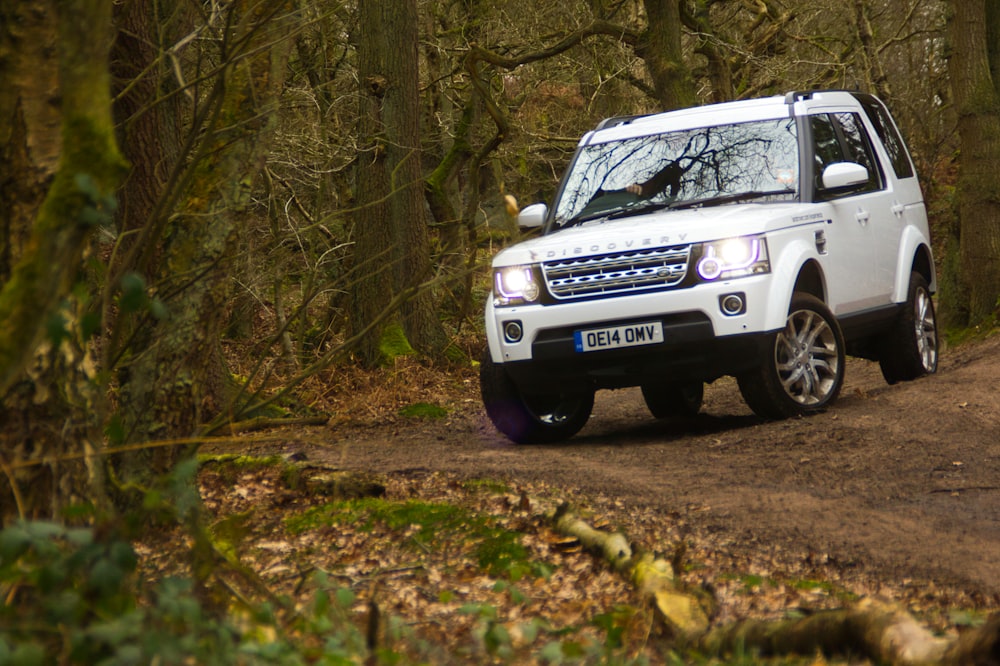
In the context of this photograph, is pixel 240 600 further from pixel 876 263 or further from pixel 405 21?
pixel 405 21

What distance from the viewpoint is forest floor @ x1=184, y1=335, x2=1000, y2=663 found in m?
4.47

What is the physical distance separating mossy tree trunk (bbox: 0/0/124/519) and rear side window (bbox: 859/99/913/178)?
787 cm

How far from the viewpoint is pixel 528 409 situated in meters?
8.52

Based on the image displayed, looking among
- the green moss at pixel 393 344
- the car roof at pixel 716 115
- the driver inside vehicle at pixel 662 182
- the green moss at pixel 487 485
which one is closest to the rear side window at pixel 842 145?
the car roof at pixel 716 115

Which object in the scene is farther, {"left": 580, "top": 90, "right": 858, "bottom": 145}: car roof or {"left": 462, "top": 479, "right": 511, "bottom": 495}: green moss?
{"left": 580, "top": 90, "right": 858, "bottom": 145}: car roof

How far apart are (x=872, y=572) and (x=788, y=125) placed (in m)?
4.83

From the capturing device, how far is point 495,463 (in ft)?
25.1

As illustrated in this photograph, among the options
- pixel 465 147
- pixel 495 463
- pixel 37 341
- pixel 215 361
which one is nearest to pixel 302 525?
pixel 495 463

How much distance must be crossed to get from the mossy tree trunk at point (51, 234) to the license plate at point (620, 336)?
4.30 m

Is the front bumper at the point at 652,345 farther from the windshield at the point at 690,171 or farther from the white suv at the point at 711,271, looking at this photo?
the windshield at the point at 690,171

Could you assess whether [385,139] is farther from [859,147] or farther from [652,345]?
[652,345]

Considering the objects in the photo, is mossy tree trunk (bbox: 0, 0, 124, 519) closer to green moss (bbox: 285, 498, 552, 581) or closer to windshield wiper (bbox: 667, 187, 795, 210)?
green moss (bbox: 285, 498, 552, 581)

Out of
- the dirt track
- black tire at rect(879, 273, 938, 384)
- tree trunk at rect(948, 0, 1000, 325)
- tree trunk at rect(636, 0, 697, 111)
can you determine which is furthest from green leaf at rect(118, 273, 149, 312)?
tree trunk at rect(636, 0, 697, 111)

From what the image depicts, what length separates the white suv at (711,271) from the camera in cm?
775
